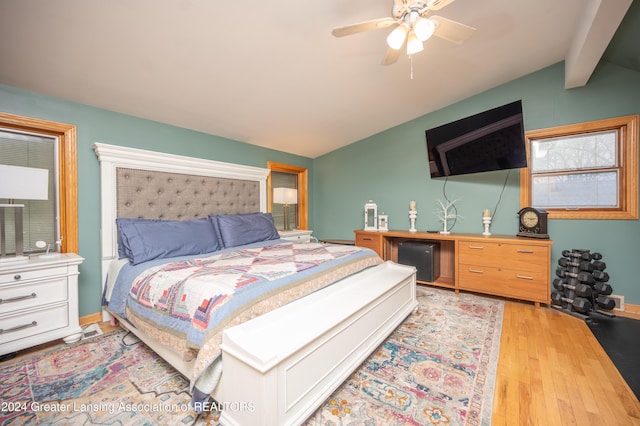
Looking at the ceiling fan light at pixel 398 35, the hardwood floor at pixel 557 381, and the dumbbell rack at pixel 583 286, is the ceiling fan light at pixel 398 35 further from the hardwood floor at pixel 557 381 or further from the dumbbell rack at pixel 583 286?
the dumbbell rack at pixel 583 286

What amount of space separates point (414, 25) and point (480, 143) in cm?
197

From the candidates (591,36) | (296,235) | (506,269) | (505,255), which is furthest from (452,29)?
(296,235)

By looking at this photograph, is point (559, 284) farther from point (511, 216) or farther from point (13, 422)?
point (13, 422)

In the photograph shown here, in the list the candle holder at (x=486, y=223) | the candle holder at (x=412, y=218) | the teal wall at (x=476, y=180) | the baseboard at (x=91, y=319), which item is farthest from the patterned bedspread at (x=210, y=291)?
the teal wall at (x=476, y=180)

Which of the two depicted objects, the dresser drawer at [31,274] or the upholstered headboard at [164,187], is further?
the upholstered headboard at [164,187]

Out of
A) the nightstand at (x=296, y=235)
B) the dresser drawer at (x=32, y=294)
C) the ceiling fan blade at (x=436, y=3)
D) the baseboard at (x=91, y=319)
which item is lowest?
the baseboard at (x=91, y=319)

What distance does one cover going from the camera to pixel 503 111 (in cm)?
275

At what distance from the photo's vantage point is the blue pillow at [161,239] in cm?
208

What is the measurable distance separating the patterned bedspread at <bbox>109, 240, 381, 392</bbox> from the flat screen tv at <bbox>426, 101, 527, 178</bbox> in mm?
1945

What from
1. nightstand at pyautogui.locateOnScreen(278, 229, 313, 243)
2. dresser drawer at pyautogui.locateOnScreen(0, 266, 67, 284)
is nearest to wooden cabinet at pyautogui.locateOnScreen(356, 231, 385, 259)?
nightstand at pyautogui.locateOnScreen(278, 229, 313, 243)

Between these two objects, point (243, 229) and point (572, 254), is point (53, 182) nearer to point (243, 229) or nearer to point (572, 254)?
point (243, 229)

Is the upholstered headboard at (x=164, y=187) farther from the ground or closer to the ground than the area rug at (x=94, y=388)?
farther from the ground

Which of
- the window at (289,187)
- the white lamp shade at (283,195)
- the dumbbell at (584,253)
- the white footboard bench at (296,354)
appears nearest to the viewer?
the white footboard bench at (296,354)

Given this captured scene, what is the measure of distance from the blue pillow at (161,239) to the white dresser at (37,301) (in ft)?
1.25
